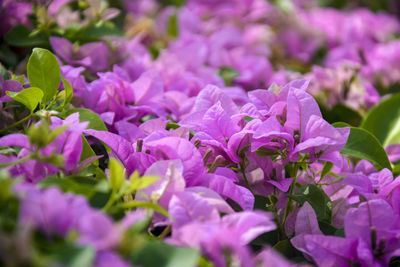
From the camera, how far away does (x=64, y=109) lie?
27.5 inches

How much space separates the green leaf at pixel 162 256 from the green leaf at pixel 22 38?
58 cm

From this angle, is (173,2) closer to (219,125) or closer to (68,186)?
(219,125)

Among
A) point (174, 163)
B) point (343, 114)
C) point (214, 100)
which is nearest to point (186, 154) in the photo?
point (174, 163)

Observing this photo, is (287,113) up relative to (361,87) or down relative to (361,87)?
up

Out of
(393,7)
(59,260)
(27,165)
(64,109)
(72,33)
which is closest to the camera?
(59,260)

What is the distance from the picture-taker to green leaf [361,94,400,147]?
89cm

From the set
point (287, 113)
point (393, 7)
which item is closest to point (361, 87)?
point (287, 113)

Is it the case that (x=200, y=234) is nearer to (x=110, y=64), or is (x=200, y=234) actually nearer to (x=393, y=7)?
(x=110, y=64)

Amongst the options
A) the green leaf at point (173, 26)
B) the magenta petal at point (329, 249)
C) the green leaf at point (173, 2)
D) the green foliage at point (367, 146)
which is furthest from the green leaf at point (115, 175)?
the green leaf at point (173, 2)

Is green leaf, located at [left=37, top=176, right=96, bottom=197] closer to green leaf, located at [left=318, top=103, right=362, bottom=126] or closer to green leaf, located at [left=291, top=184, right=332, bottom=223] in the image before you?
green leaf, located at [left=291, top=184, right=332, bottom=223]

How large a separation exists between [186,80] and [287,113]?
0.36 metres

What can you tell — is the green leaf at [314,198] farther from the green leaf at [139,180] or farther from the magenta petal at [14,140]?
the magenta petal at [14,140]

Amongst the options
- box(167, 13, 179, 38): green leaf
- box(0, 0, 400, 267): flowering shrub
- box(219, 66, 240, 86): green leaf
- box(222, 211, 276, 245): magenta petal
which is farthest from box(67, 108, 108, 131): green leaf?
box(167, 13, 179, 38): green leaf

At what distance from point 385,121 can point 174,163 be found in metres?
0.54
